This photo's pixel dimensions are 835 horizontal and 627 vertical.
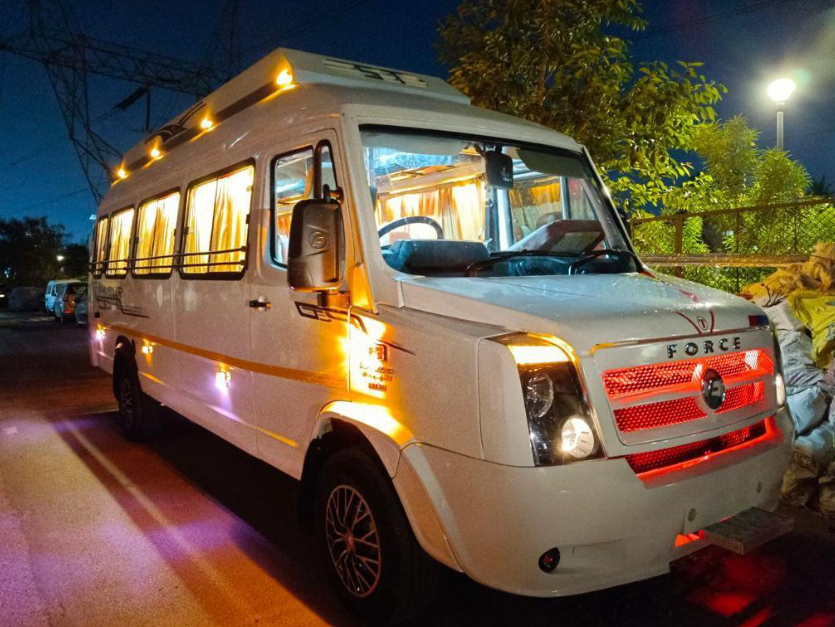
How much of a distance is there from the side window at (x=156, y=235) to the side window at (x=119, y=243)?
389 mm

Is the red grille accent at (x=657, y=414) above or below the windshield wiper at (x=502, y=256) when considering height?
below

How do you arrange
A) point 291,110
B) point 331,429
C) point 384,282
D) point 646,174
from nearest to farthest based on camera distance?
point 384,282, point 331,429, point 291,110, point 646,174

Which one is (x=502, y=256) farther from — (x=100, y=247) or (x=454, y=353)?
(x=100, y=247)

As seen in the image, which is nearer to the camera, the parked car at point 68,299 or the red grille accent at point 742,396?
the red grille accent at point 742,396

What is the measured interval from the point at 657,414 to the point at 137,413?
5580mm

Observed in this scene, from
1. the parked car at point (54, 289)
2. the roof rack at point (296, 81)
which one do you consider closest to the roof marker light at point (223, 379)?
the roof rack at point (296, 81)

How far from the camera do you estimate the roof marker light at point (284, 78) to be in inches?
171

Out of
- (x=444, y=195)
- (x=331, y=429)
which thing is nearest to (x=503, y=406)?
(x=331, y=429)

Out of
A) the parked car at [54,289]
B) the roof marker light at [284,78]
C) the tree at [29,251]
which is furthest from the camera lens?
the tree at [29,251]

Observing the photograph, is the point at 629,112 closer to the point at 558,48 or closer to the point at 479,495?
the point at 558,48

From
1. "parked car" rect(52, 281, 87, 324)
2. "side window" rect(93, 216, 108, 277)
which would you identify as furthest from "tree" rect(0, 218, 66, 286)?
"side window" rect(93, 216, 108, 277)

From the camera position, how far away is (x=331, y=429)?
358 cm

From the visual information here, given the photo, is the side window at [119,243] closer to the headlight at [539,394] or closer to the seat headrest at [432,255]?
the seat headrest at [432,255]

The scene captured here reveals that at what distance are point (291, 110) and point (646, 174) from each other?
558 centimetres
